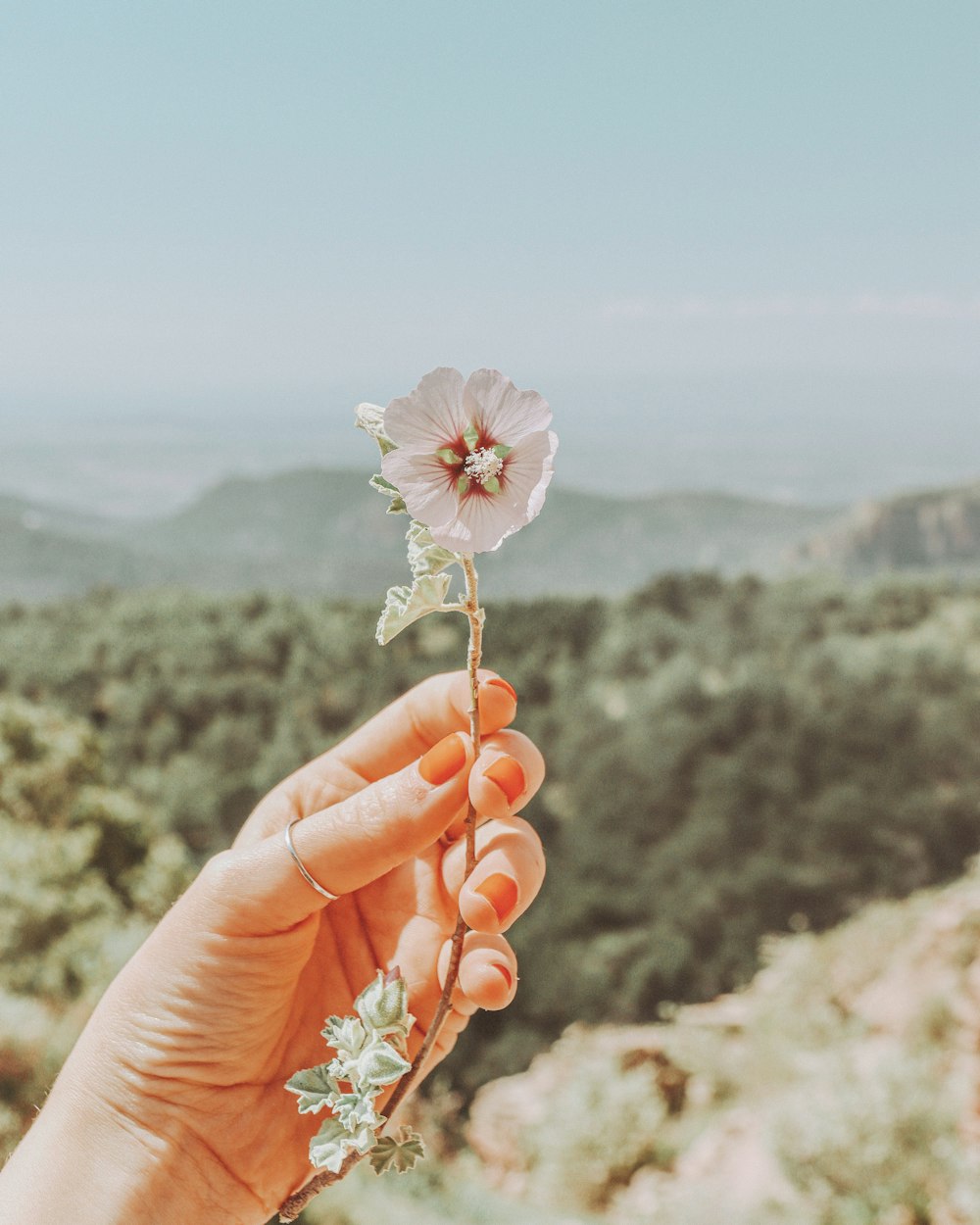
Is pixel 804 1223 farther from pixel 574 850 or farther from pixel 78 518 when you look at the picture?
pixel 78 518

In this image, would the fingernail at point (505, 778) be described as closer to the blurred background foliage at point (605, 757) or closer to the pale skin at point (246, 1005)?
the pale skin at point (246, 1005)

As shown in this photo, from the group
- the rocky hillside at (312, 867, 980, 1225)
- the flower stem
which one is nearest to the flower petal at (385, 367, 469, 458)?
the flower stem

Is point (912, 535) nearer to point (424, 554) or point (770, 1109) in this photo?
point (770, 1109)

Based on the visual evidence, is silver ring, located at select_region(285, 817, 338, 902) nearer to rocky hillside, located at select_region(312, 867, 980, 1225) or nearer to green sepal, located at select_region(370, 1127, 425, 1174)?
green sepal, located at select_region(370, 1127, 425, 1174)

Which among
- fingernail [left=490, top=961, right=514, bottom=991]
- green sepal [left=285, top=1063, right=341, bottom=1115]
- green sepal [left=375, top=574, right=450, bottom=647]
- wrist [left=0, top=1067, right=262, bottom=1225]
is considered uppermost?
green sepal [left=375, top=574, right=450, bottom=647]

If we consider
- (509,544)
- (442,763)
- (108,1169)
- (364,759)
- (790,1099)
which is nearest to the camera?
(442,763)

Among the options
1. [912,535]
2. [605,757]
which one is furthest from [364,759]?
[912,535]
